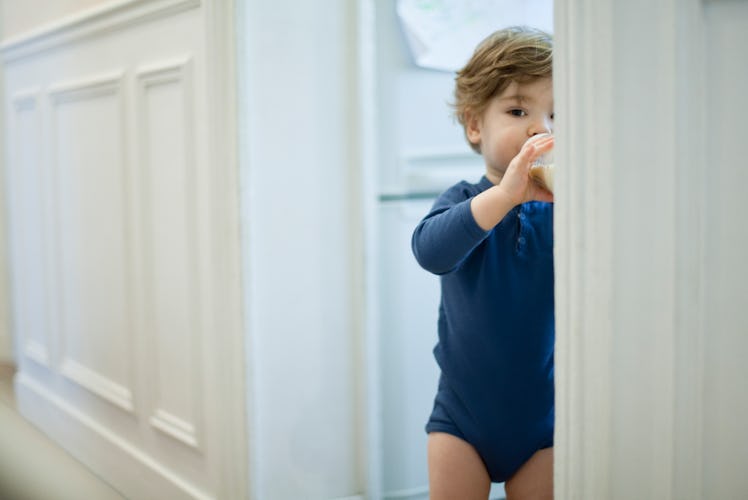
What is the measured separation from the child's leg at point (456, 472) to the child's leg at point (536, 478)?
5 cm

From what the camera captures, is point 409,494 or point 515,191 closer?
point 515,191

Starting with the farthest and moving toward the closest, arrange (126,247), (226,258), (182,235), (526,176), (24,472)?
(126,247) → (182,235) → (226,258) → (526,176) → (24,472)

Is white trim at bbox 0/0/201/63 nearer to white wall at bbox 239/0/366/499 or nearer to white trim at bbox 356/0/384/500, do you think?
white wall at bbox 239/0/366/499

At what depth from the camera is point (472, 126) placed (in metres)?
1.38

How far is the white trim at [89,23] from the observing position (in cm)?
179

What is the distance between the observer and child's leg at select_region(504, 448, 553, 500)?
1.35 meters

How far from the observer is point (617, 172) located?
80cm

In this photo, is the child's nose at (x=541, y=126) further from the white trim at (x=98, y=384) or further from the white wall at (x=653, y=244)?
the white trim at (x=98, y=384)

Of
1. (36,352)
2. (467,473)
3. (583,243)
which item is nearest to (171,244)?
(467,473)

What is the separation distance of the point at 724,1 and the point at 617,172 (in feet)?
0.56

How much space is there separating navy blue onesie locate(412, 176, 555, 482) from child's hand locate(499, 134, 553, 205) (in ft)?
0.60

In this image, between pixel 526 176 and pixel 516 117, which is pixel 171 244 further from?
pixel 526 176

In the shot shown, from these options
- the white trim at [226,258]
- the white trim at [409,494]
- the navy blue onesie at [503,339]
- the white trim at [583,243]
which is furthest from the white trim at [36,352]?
the white trim at [583,243]

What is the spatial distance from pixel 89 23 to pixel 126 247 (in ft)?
1.87
